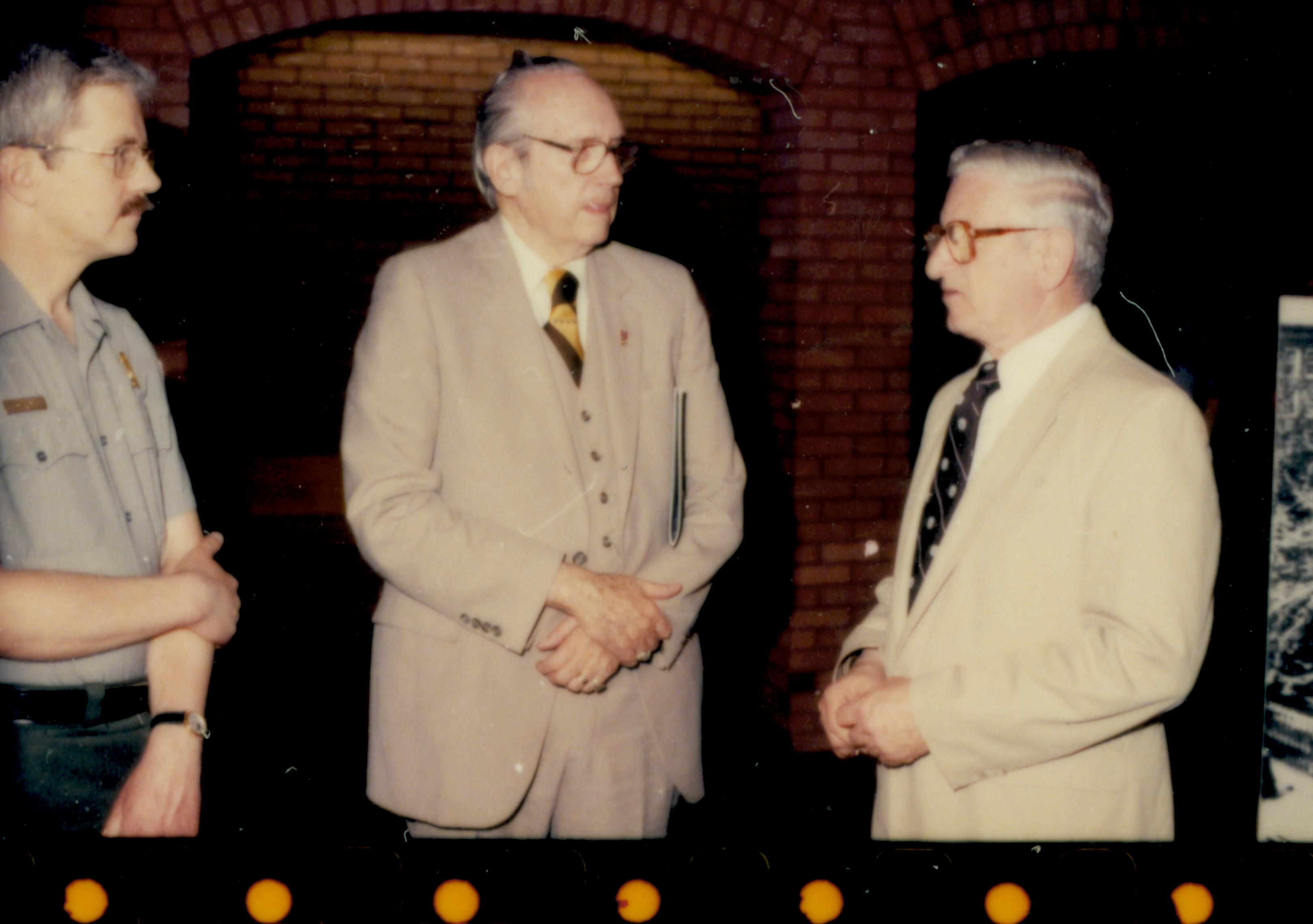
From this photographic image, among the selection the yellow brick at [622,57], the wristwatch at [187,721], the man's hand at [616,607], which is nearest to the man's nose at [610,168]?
the man's hand at [616,607]

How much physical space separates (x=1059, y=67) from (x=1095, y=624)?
2.75 meters

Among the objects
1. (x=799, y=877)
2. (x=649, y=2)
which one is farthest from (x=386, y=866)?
(x=649, y=2)

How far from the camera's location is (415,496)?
1616mm

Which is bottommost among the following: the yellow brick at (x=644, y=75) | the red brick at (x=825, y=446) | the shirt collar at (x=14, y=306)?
the red brick at (x=825, y=446)

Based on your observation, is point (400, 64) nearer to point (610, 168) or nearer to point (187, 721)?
point (610, 168)

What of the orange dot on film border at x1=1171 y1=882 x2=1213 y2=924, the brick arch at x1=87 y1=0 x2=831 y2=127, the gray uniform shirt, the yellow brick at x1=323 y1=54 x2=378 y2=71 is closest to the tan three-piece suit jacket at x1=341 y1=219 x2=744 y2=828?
the gray uniform shirt

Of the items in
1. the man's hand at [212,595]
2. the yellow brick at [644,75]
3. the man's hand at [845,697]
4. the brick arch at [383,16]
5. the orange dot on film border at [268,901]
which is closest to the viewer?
the orange dot on film border at [268,901]

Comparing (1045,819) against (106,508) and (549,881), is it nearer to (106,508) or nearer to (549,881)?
(549,881)

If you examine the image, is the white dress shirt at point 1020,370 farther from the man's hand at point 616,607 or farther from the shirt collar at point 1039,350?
the man's hand at point 616,607

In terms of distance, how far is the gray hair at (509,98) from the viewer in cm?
163

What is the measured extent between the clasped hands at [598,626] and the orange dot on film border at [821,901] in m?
0.59

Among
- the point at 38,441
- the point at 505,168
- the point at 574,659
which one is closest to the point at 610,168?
the point at 505,168

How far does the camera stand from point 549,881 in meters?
1.22

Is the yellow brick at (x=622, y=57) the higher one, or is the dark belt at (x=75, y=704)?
the yellow brick at (x=622, y=57)
